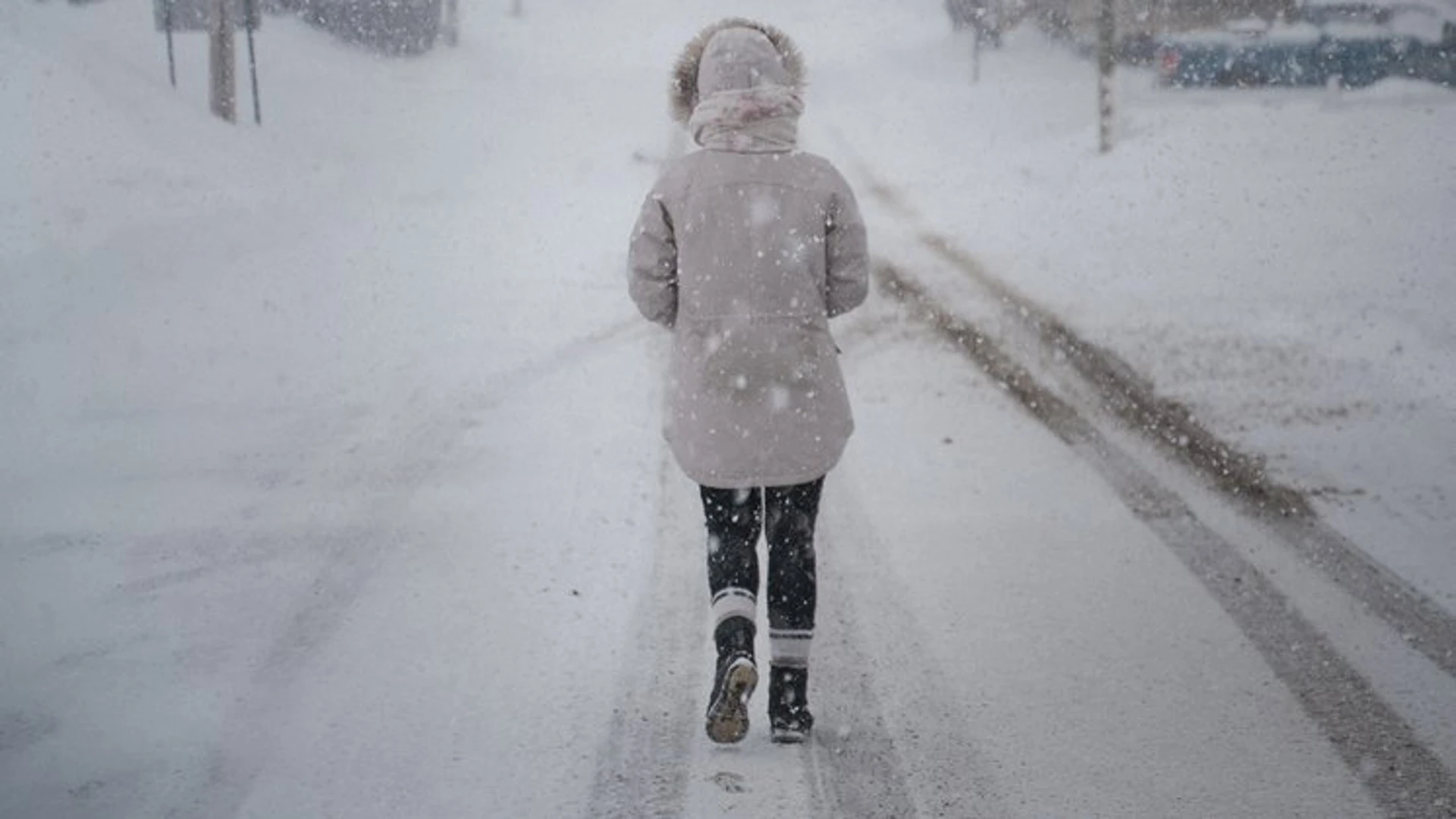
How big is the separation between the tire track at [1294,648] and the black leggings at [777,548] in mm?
1569

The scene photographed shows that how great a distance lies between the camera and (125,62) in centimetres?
1683

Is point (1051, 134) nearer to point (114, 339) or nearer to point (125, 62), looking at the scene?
point (125, 62)

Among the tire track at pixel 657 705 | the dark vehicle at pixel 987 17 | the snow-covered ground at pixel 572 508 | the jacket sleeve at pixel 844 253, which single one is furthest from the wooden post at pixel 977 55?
the jacket sleeve at pixel 844 253

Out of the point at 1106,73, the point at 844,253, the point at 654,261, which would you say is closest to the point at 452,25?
the point at 1106,73

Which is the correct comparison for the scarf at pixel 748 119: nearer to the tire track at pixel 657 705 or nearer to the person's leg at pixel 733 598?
the person's leg at pixel 733 598

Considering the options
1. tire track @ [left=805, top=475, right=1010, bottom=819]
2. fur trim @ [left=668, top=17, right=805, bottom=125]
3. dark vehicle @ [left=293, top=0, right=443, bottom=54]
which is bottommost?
tire track @ [left=805, top=475, right=1010, bottom=819]

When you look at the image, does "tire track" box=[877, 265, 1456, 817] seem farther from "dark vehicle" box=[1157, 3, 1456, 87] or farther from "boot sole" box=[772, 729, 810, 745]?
"dark vehicle" box=[1157, 3, 1456, 87]

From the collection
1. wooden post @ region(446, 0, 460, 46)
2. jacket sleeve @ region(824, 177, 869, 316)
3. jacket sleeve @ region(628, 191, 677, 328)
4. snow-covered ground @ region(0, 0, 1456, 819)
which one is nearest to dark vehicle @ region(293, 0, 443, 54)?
wooden post @ region(446, 0, 460, 46)

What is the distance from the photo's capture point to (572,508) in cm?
545

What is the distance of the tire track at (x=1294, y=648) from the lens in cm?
324

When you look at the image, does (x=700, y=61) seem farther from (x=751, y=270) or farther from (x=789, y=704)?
(x=789, y=704)

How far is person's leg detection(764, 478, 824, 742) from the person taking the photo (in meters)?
3.40

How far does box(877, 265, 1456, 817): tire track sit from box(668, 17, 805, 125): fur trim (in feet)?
7.87

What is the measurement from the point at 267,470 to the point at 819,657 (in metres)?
3.26
